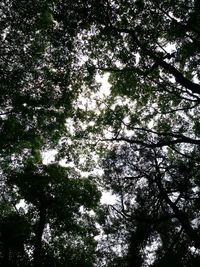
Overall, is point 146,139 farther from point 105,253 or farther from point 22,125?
point 105,253

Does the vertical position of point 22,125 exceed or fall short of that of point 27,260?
it exceeds it

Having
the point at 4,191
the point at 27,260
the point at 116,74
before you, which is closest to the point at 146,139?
the point at 116,74

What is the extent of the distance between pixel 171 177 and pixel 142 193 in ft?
6.84

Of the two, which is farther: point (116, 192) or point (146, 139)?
point (116, 192)

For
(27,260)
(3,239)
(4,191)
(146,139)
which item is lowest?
(27,260)

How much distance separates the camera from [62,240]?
22922mm

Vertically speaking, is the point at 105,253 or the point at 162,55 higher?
the point at 162,55

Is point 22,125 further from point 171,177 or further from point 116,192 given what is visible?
point 171,177

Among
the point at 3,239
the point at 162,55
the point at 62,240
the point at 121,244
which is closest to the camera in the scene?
the point at 162,55

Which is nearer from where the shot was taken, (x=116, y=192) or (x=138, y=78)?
(x=138, y=78)

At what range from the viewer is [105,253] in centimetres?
2225

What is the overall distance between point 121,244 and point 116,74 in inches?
454

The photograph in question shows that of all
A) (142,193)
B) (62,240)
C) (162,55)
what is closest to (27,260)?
(62,240)

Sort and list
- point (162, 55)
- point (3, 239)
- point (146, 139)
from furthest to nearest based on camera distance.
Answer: point (3, 239) < point (146, 139) < point (162, 55)
